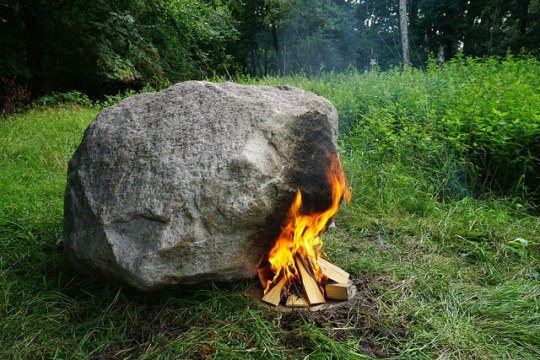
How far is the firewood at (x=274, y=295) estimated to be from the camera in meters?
2.39

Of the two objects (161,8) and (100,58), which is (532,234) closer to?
(100,58)

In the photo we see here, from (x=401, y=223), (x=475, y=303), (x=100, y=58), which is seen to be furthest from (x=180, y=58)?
(x=475, y=303)

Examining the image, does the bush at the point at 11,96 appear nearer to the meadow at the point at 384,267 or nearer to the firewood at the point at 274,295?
the meadow at the point at 384,267

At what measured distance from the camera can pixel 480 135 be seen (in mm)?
4547

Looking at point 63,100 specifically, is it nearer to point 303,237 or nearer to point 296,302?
point 303,237

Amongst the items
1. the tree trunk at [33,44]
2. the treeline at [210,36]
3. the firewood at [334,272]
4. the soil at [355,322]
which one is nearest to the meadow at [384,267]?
the soil at [355,322]

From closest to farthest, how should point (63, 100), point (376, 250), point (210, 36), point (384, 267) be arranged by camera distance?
point (384, 267) < point (376, 250) < point (63, 100) < point (210, 36)

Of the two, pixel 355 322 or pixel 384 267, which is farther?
pixel 384 267

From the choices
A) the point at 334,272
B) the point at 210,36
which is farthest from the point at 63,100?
the point at 334,272

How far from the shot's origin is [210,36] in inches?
588

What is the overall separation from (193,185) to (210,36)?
14.0 meters

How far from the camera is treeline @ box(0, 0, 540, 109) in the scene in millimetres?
10633

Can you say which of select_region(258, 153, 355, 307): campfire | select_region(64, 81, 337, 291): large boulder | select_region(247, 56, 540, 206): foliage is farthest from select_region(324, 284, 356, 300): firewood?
select_region(247, 56, 540, 206): foliage

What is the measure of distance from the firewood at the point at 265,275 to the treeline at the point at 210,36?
3.82m
